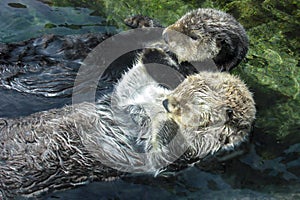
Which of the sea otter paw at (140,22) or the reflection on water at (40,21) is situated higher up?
the sea otter paw at (140,22)

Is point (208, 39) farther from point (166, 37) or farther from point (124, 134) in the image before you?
point (124, 134)

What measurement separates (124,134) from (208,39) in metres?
1.15

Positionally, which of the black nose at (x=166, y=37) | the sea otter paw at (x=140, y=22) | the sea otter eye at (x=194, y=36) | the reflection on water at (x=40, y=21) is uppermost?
the sea otter eye at (x=194, y=36)

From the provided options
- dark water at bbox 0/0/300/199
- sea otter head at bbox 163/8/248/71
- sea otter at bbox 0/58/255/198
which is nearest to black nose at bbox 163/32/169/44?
sea otter head at bbox 163/8/248/71

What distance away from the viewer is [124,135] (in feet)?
10.5

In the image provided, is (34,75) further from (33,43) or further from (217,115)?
(217,115)

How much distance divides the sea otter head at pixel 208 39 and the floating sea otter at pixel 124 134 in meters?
0.50

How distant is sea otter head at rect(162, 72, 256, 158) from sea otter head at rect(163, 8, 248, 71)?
53 cm

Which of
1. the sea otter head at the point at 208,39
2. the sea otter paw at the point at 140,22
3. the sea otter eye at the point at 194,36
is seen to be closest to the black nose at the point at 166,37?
the sea otter head at the point at 208,39

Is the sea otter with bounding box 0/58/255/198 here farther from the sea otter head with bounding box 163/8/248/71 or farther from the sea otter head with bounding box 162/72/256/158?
the sea otter head with bounding box 163/8/248/71

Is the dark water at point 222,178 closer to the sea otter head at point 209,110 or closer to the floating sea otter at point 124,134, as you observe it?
the floating sea otter at point 124,134

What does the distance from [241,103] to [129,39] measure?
1253 millimetres

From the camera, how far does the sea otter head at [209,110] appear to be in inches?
123

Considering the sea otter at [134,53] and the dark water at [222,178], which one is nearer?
the dark water at [222,178]
